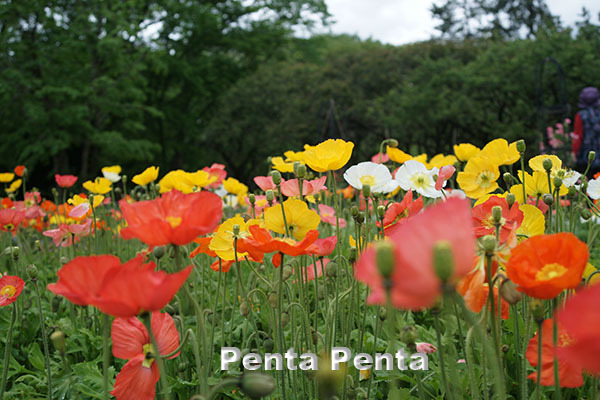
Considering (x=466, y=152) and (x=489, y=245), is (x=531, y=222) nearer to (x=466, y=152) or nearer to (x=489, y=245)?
(x=489, y=245)

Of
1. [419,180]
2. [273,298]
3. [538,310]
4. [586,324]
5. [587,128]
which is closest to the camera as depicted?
[586,324]

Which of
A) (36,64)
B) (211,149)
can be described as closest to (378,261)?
(36,64)

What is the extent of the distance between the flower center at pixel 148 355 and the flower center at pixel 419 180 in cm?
78

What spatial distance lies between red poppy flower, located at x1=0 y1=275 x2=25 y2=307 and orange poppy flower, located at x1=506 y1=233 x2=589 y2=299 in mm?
927

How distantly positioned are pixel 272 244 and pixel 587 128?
524cm

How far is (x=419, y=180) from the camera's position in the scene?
1.36m

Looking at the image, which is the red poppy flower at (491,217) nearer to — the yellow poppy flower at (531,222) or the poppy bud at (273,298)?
the yellow poppy flower at (531,222)

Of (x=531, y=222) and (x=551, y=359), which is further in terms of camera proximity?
(x=531, y=222)

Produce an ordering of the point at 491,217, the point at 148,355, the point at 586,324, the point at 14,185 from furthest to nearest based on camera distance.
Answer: the point at 14,185 < the point at 491,217 < the point at 148,355 < the point at 586,324

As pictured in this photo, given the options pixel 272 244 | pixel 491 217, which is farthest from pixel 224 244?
pixel 491 217

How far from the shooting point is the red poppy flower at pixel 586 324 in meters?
0.36

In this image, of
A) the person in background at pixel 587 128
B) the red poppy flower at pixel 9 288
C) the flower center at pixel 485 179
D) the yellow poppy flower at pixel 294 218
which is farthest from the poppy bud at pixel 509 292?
the person in background at pixel 587 128

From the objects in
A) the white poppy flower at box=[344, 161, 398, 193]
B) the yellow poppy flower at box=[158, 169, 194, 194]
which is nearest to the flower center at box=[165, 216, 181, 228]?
the white poppy flower at box=[344, 161, 398, 193]

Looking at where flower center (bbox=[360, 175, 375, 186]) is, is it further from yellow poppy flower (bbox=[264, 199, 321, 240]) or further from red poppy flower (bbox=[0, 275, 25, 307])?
red poppy flower (bbox=[0, 275, 25, 307])
